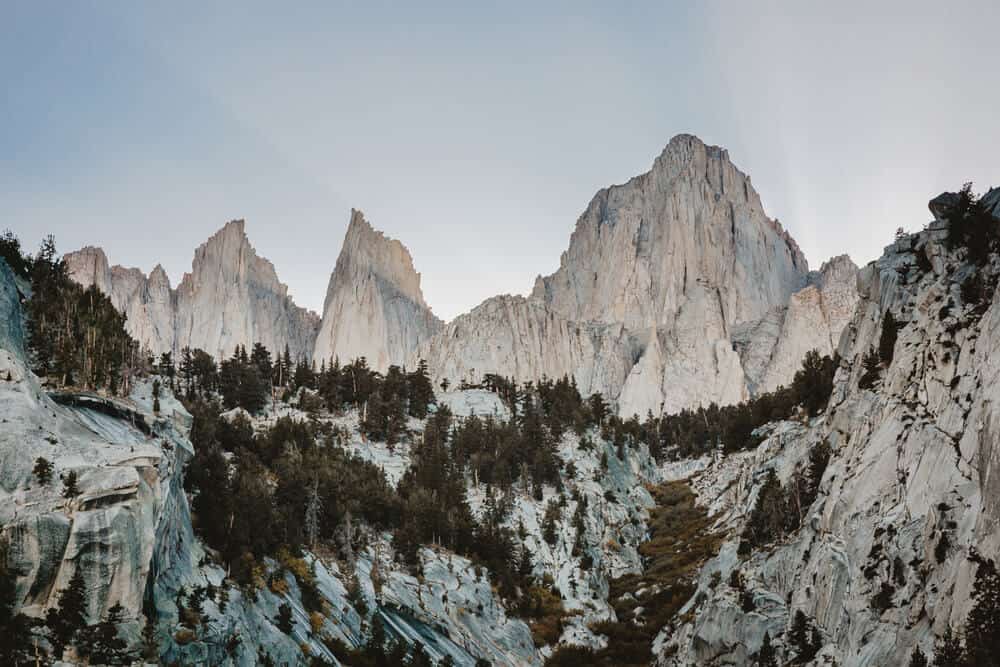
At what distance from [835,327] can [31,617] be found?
197 m

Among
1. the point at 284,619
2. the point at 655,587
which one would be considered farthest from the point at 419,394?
the point at 284,619

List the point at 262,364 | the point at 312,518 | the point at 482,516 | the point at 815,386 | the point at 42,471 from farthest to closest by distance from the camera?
the point at 262,364, the point at 815,386, the point at 482,516, the point at 312,518, the point at 42,471

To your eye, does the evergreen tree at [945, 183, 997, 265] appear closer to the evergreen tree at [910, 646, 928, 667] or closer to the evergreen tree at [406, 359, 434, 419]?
the evergreen tree at [910, 646, 928, 667]

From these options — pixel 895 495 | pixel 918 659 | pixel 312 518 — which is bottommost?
pixel 918 659

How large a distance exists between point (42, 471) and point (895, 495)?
43.6 m

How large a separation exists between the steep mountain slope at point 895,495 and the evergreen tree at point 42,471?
128ft

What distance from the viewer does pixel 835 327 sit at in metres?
194

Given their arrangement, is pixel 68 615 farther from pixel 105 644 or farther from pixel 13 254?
pixel 13 254

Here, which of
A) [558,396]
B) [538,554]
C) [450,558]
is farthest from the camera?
[558,396]

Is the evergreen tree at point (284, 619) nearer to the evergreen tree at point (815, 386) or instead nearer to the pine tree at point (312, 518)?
the pine tree at point (312, 518)

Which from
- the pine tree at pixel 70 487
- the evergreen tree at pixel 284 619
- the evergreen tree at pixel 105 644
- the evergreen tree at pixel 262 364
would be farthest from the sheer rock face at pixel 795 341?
the evergreen tree at pixel 105 644

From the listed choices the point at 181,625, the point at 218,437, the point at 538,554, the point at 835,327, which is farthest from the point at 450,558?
the point at 835,327

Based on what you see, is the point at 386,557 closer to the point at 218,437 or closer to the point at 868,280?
the point at 218,437

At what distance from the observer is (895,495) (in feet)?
134
